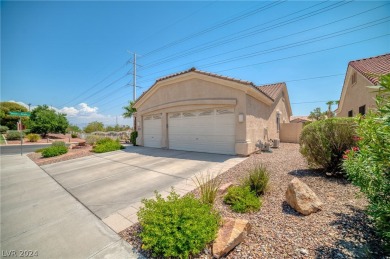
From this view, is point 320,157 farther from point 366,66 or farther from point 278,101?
point 278,101

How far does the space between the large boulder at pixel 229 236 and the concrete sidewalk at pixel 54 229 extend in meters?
1.19

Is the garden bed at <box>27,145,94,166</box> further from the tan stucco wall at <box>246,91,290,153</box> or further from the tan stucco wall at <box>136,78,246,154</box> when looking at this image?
the tan stucco wall at <box>246,91,290,153</box>

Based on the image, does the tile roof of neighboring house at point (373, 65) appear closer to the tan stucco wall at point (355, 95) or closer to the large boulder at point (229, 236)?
the tan stucco wall at point (355, 95)

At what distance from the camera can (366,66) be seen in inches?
399

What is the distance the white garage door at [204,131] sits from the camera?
9.47 meters

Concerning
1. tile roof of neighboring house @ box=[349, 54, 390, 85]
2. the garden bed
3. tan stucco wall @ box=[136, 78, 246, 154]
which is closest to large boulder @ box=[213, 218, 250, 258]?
tan stucco wall @ box=[136, 78, 246, 154]

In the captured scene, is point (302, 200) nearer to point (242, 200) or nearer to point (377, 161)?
point (242, 200)

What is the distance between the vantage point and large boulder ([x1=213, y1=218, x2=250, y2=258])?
7.74ft

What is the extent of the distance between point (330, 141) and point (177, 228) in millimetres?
5248

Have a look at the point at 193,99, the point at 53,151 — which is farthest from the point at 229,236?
the point at 53,151

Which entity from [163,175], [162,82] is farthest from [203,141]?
[162,82]

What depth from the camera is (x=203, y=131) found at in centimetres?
1038

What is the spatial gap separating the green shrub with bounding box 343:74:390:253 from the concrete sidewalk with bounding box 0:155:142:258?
11.0 ft

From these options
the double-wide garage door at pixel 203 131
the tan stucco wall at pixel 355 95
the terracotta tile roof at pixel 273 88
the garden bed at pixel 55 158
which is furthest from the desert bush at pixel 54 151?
the tan stucco wall at pixel 355 95
